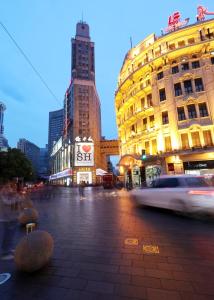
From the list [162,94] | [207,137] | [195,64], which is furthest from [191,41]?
[207,137]

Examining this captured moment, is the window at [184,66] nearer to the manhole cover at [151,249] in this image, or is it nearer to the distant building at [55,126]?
the manhole cover at [151,249]

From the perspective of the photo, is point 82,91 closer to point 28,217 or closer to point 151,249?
point 28,217

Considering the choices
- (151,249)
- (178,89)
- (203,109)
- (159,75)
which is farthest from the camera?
(159,75)

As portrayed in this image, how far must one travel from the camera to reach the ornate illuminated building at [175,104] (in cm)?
2494

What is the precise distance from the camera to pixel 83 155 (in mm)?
63781

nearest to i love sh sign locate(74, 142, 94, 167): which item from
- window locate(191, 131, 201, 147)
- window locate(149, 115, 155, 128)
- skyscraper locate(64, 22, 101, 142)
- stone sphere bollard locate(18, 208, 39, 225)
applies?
skyscraper locate(64, 22, 101, 142)

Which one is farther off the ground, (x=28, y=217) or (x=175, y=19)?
(x=175, y=19)

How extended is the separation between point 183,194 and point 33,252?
6.86 meters

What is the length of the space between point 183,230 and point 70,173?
62.6m

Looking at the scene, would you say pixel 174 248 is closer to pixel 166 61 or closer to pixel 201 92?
pixel 201 92

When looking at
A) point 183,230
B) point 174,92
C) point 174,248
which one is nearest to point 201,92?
point 174,92

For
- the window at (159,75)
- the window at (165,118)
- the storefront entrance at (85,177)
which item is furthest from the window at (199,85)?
the storefront entrance at (85,177)

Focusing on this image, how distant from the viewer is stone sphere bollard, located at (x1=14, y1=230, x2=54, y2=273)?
3549mm

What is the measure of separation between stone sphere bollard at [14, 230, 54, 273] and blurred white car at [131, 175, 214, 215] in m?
6.44
